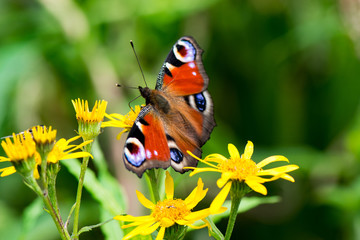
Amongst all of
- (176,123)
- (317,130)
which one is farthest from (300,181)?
(176,123)

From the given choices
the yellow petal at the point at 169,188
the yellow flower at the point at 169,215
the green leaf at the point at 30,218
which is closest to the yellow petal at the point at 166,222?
the yellow flower at the point at 169,215

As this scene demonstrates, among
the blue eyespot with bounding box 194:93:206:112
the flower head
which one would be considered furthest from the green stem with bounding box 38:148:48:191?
the blue eyespot with bounding box 194:93:206:112

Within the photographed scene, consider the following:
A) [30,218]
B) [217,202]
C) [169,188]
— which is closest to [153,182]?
[169,188]

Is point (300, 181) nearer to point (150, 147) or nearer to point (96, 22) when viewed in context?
point (96, 22)

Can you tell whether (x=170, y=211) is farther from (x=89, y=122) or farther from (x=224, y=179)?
(x=89, y=122)

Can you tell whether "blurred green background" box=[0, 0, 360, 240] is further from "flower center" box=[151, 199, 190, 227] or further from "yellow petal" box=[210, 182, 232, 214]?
"yellow petal" box=[210, 182, 232, 214]

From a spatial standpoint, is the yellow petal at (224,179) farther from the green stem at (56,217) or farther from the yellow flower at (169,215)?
the green stem at (56,217)
